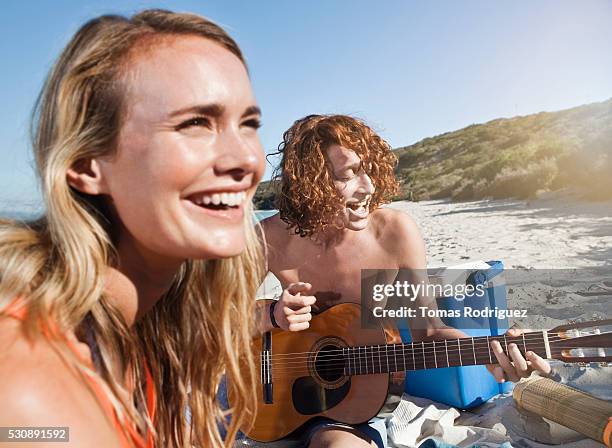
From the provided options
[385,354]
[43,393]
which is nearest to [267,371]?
[385,354]

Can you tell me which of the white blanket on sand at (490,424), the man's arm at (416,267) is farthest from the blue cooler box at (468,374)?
the man's arm at (416,267)

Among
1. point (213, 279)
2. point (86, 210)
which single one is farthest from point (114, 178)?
point (213, 279)

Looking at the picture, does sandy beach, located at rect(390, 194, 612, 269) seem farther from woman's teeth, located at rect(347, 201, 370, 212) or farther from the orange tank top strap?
the orange tank top strap

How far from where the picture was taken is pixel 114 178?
3.93 feet

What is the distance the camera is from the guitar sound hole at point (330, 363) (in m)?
2.65

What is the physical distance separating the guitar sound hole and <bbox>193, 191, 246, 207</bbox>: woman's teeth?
1.50 meters

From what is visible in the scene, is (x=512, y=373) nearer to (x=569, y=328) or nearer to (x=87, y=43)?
(x=569, y=328)

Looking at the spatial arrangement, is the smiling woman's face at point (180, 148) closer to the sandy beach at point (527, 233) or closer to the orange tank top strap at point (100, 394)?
the orange tank top strap at point (100, 394)

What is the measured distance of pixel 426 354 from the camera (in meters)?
2.54

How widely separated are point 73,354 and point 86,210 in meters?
0.35

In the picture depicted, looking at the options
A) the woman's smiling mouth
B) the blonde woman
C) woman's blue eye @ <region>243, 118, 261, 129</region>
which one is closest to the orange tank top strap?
the blonde woman

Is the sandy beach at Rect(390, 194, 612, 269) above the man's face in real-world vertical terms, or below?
below

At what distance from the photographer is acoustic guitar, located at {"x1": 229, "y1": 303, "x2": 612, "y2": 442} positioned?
8.36 feet

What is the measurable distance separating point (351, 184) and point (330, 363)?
94 centimetres
